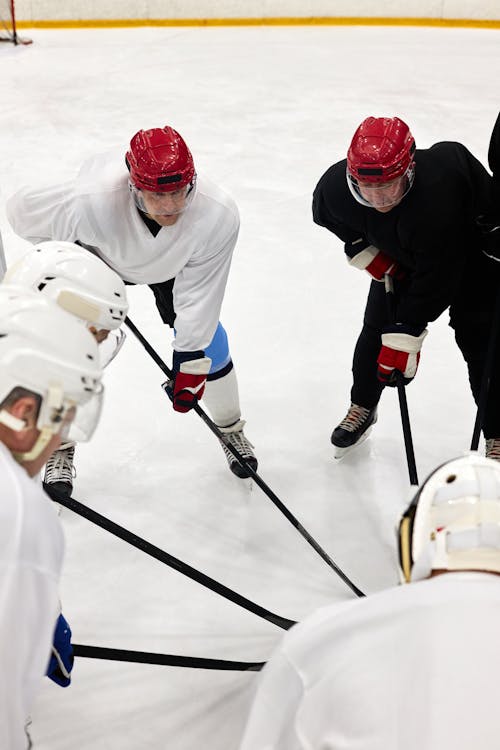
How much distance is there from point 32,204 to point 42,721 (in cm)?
118

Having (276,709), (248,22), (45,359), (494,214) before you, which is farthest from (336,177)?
(248,22)

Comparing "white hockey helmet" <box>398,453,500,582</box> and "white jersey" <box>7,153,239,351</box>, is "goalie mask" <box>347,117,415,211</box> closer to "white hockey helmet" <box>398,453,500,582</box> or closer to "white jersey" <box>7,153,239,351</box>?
"white jersey" <box>7,153,239,351</box>

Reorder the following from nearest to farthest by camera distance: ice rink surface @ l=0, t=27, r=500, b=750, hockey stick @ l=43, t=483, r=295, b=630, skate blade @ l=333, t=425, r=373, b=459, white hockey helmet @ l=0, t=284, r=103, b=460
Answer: white hockey helmet @ l=0, t=284, r=103, b=460
hockey stick @ l=43, t=483, r=295, b=630
ice rink surface @ l=0, t=27, r=500, b=750
skate blade @ l=333, t=425, r=373, b=459

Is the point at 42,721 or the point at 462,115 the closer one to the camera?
the point at 42,721

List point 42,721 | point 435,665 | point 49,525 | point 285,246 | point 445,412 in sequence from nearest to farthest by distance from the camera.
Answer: point 435,665
point 49,525
point 42,721
point 445,412
point 285,246

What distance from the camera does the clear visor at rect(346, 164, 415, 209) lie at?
1.84 meters

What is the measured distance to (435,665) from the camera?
31.3 inches

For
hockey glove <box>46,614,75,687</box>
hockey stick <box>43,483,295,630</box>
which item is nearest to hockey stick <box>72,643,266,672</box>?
hockey glove <box>46,614,75,687</box>

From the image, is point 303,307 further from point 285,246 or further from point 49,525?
point 49,525

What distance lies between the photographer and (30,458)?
1058mm

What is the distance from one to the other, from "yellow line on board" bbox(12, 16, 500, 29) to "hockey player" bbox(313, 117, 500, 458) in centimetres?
555

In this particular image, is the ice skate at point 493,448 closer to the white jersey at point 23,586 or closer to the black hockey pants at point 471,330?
the black hockey pants at point 471,330

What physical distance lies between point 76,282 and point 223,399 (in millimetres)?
908

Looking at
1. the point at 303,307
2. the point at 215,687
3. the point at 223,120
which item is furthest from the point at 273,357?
the point at 223,120
